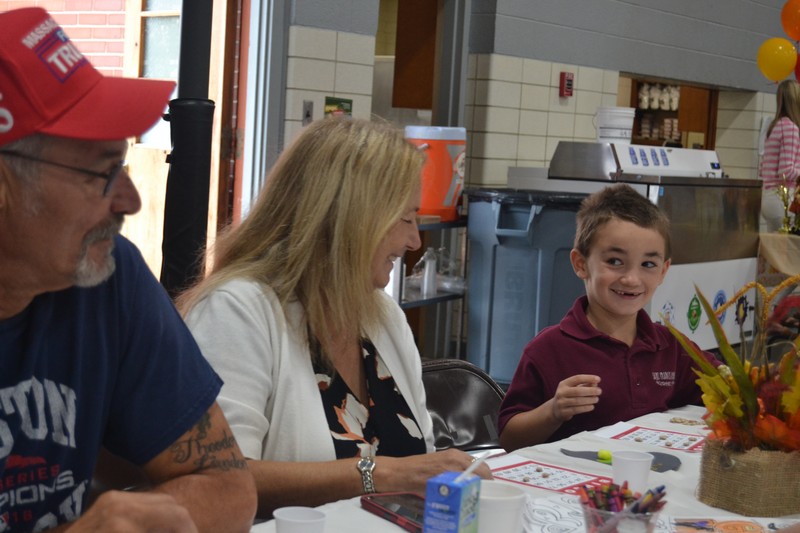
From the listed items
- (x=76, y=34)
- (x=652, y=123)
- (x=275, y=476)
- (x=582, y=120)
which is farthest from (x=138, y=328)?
(x=652, y=123)

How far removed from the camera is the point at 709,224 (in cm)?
613

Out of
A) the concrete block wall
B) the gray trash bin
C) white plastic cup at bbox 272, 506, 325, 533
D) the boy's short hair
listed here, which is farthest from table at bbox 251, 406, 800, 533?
the concrete block wall

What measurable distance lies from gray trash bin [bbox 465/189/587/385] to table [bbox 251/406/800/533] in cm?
244

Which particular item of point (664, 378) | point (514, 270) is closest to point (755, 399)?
point (664, 378)

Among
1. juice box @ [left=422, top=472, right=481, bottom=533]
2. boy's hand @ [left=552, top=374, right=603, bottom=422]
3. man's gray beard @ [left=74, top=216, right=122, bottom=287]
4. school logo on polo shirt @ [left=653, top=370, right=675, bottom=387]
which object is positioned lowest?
school logo on polo shirt @ [left=653, top=370, right=675, bottom=387]

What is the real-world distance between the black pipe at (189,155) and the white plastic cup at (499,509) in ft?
4.08

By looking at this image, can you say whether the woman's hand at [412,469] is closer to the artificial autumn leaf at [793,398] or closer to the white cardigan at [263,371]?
the white cardigan at [263,371]

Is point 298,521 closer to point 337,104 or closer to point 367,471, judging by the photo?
point 367,471

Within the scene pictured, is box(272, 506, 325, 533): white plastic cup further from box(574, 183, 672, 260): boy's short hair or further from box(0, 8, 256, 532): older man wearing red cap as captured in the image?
box(574, 183, 672, 260): boy's short hair

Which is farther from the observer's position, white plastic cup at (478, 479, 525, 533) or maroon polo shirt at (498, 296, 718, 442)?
maroon polo shirt at (498, 296, 718, 442)

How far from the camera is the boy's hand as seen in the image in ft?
7.52

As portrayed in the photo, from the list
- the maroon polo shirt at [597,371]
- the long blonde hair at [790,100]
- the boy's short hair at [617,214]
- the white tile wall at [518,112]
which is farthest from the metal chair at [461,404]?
the long blonde hair at [790,100]

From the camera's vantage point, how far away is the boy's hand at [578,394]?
229 cm

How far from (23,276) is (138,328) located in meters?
0.23
